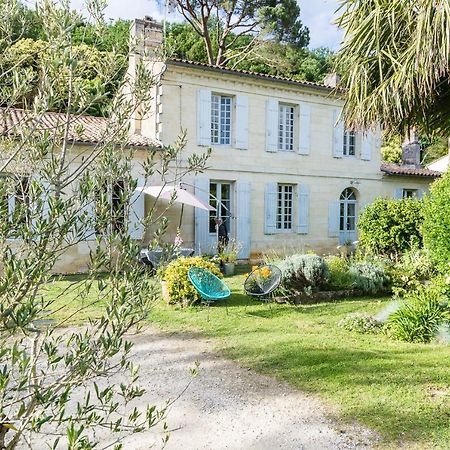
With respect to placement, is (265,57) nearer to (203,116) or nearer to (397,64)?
(203,116)

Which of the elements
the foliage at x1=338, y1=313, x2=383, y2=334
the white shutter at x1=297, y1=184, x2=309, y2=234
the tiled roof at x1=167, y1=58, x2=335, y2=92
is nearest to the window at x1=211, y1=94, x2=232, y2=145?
the tiled roof at x1=167, y1=58, x2=335, y2=92

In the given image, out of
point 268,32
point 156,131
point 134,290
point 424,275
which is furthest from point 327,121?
point 134,290

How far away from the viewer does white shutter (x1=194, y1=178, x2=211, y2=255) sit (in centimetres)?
1271

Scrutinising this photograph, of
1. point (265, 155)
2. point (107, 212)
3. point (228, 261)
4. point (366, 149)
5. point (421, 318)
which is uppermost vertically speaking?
point (366, 149)

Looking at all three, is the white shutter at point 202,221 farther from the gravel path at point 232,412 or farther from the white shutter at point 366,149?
the gravel path at point 232,412

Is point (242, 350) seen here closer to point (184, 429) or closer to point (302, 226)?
point (184, 429)

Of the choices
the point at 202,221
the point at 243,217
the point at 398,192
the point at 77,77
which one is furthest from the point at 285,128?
the point at 77,77

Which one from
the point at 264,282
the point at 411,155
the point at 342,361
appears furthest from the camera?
the point at 411,155

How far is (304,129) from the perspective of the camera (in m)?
14.7

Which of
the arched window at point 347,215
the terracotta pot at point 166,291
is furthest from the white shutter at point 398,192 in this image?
the terracotta pot at point 166,291

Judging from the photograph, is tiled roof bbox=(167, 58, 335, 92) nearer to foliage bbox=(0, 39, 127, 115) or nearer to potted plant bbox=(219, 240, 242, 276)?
potted plant bbox=(219, 240, 242, 276)

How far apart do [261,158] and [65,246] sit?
41.2ft

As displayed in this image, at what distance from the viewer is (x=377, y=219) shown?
11734mm

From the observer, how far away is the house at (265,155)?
12734 millimetres
